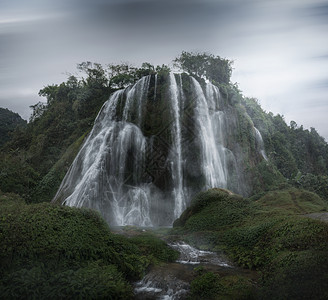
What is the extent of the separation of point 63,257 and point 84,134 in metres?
16.6

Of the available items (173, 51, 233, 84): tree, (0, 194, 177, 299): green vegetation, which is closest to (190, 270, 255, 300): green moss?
(0, 194, 177, 299): green vegetation

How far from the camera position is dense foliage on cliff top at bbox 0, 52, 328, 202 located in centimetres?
1941

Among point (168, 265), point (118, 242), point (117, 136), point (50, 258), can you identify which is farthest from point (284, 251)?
point (117, 136)

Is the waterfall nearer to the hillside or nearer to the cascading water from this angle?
the cascading water

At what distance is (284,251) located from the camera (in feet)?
21.1

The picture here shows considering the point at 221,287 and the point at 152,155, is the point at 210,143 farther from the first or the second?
the point at 221,287

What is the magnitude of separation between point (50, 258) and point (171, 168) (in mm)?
12845

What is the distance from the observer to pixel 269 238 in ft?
25.2

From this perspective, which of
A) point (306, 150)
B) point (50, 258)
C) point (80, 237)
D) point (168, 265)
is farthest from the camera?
point (306, 150)

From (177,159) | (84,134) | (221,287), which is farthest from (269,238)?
(84,134)

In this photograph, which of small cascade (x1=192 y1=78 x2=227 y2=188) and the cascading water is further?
small cascade (x1=192 y1=78 x2=227 y2=188)

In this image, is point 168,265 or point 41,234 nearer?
point 41,234

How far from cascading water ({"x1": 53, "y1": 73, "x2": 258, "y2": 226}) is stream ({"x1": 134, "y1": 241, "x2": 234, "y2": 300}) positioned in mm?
7996

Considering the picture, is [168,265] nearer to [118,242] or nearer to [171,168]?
[118,242]
